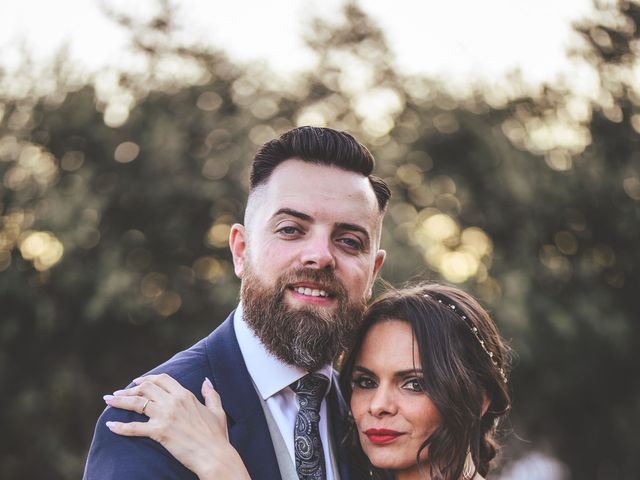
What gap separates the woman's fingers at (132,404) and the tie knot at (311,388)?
73 centimetres

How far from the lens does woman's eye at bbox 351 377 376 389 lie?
3.44 metres

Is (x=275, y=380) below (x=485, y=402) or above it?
above

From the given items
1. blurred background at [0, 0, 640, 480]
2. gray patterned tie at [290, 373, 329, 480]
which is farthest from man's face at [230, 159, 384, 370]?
blurred background at [0, 0, 640, 480]

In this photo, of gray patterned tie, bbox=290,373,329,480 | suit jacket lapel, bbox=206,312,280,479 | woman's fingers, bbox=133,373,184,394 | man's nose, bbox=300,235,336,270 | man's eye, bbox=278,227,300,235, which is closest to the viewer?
woman's fingers, bbox=133,373,184,394

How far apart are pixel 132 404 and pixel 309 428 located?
0.80 m

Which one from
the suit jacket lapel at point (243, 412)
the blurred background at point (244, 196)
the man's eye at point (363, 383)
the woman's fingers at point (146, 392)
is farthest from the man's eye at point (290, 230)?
the blurred background at point (244, 196)

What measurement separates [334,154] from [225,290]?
18.2 feet

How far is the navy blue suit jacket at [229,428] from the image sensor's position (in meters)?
2.69

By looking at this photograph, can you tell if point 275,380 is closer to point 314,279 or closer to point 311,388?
point 311,388

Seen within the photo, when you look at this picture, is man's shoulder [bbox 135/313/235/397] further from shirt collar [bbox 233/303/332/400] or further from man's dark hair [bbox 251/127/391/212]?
man's dark hair [bbox 251/127/391/212]

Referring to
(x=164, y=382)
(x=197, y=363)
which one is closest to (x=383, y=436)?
(x=197, y=363)

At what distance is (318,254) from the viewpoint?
3273 millimetres

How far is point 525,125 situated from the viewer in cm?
988

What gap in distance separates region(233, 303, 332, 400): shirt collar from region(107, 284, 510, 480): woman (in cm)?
26
